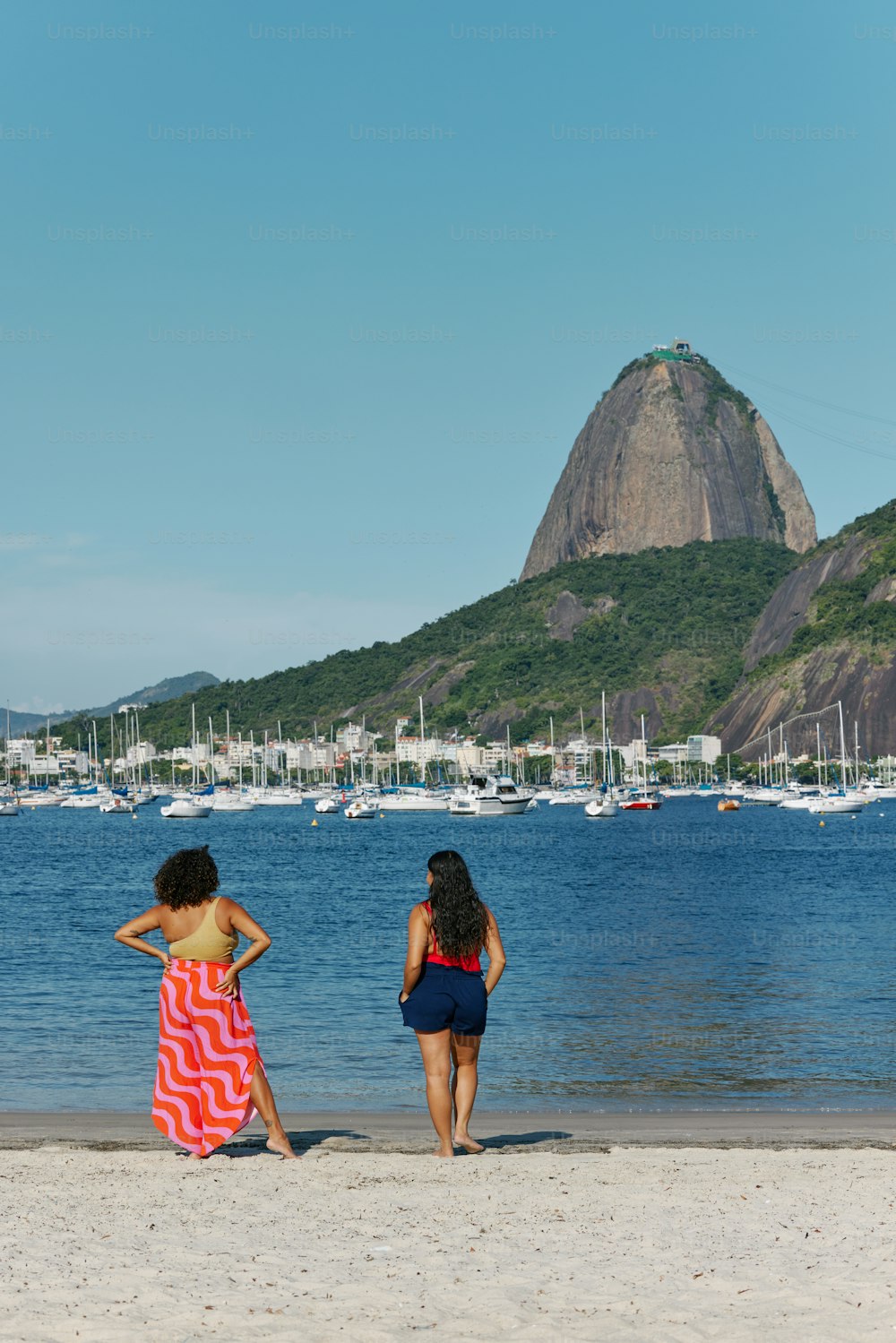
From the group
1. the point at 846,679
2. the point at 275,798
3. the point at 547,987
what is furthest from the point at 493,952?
the point at 846,679

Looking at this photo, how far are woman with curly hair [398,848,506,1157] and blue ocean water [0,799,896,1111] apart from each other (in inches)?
177

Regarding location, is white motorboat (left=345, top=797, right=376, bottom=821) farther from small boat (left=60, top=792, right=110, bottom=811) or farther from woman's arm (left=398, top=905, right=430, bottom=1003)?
woman's arm (left=398, top=905, right=430, bottom=1003)

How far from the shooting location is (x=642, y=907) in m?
41.6

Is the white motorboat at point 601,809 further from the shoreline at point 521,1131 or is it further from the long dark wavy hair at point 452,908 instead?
the long dark wavy hair at point 452,908

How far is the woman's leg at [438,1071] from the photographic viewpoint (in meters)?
9.93

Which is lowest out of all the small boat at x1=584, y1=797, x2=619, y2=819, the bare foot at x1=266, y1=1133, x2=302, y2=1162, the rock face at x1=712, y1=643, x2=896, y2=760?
the small boat at x1=584, y1=797, x2=619, y2=819

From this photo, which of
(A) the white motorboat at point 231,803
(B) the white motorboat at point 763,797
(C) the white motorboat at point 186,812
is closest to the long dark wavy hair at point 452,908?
(C) the white motorboat at point 186,812

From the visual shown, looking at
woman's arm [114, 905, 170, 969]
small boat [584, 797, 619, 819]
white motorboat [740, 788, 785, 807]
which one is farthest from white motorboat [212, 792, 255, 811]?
woman's arm [114, 905, 170, 969]

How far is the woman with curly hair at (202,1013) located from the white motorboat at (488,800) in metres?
115

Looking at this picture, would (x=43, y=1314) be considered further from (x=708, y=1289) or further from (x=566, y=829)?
(x=566, y=829)

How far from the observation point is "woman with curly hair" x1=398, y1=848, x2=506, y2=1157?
9.71 meters

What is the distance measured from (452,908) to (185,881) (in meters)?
1.77

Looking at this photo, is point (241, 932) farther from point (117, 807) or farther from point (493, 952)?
point (117, 807)

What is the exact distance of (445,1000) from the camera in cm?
980
